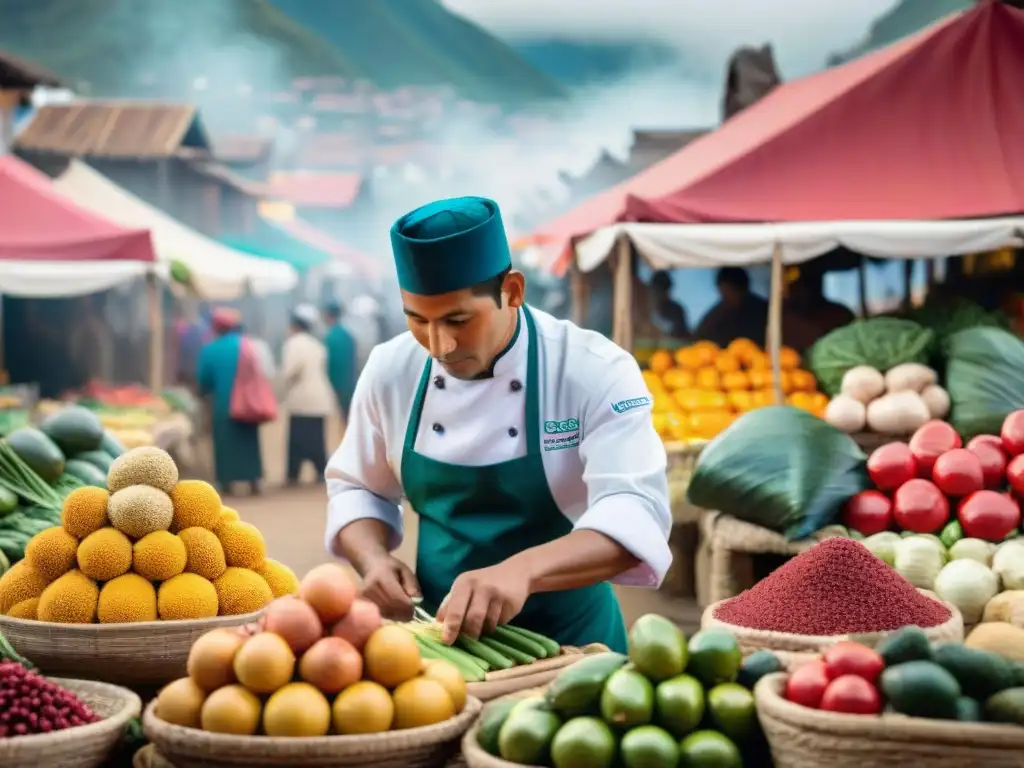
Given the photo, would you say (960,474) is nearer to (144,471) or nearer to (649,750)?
(144,471)

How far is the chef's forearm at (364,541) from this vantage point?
301cm

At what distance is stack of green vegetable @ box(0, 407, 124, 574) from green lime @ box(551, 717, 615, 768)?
245cm

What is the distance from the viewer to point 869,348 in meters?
7.68

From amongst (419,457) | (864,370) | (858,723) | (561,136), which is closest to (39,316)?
(864,370)

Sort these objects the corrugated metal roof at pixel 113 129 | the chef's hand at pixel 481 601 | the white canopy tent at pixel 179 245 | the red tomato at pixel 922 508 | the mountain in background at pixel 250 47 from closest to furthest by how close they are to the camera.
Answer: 1. the chef's hand at pixel 481 601
2. the red tomato at pixel 922 508
3. the white canopy tent at pixel 179 245
4. the corrugated metal roof at pixel 113 129
5. the mountain in background at pixel 250 47

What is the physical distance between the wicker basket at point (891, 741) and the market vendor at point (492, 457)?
774mm

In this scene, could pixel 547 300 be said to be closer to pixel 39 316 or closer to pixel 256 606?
pixel 39 316

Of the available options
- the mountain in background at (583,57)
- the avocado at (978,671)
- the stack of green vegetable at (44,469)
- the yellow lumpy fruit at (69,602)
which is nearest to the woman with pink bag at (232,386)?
the stack of green vegetable at (44,469)

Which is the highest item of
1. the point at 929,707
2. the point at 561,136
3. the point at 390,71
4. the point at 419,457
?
the point at 390,71

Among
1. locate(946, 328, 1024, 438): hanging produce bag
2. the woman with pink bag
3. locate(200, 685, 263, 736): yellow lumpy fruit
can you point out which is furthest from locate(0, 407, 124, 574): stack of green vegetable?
the woman with pink bag

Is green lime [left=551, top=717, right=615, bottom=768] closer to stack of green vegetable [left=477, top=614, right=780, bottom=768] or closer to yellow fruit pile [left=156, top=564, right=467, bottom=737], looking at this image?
stack of green vegetable [left=477, top=614, right=780, bottom=768]

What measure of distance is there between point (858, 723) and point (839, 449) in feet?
14.5

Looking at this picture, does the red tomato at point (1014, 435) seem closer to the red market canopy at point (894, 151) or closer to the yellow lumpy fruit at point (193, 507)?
the red market canopy at point (894, 151)

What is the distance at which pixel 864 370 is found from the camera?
24.6 ft
